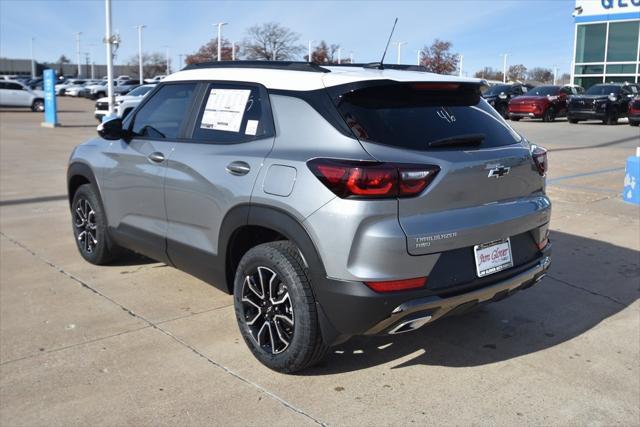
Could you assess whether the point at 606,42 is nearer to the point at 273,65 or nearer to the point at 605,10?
the point at 605,10

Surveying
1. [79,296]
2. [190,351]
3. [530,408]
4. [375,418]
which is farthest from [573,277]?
[79,296]

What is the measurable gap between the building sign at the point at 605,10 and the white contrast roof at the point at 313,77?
39857 mm

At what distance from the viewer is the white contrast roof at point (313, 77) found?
3.45 metres

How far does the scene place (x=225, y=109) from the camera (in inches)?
159

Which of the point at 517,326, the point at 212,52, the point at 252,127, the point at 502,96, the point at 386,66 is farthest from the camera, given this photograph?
the point at 212,52

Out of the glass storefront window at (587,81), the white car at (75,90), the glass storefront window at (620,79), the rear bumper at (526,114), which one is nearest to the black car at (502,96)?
the rear bumper at (526,114)

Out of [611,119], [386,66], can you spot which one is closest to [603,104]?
[611,119]

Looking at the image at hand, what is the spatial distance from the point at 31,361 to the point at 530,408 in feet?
9.43

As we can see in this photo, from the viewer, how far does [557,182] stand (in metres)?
10.6

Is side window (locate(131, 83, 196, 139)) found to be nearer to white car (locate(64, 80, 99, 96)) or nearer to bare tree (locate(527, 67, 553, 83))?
white car (locate(64, 80, 99, 96))

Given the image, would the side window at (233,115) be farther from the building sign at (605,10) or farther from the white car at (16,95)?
the building sign at (605,10)

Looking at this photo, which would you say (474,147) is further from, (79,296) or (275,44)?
(275,44)

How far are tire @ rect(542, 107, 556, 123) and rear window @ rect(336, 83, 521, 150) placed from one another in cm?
2602

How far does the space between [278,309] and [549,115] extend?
89.6 ft
